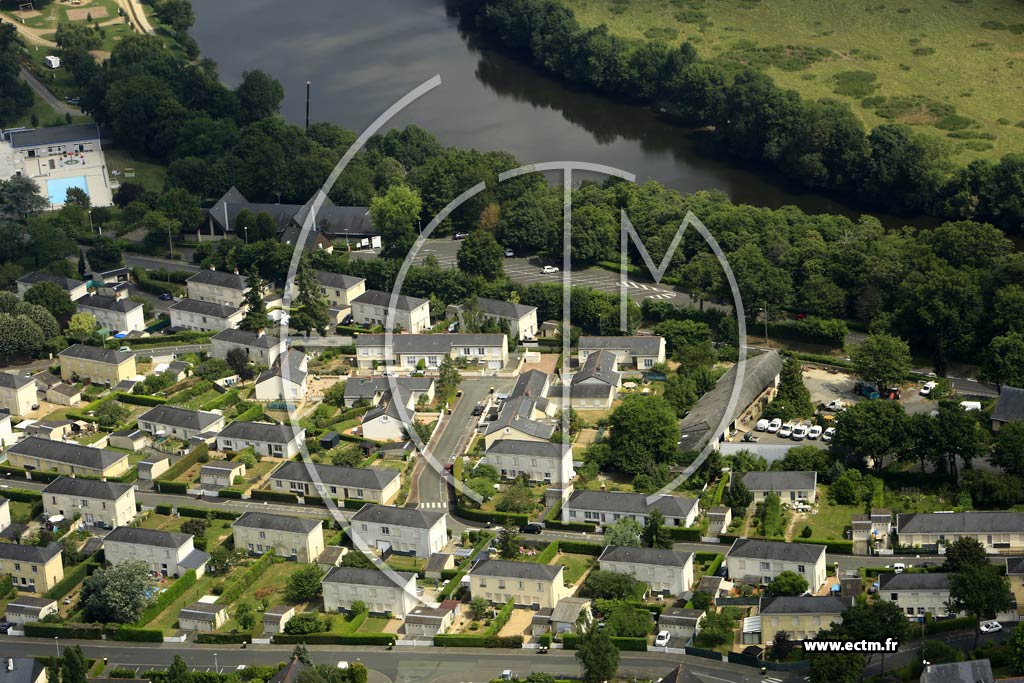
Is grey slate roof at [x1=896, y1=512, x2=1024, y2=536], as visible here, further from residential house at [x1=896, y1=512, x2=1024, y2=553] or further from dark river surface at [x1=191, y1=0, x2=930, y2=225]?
dark river surface at [x1=191, y1=0, x2=930, y2=225]

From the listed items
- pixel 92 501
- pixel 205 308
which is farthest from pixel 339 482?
pixel 205 308

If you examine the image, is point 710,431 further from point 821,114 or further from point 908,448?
point 821,114

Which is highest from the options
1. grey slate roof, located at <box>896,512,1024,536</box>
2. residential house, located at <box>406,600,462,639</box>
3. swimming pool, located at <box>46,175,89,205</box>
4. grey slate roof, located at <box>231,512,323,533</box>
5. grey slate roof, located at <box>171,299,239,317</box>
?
swimming pool, located at <box>46,175,89,205</box>

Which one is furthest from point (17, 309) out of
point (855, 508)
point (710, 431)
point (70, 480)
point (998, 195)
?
point (998, 195)

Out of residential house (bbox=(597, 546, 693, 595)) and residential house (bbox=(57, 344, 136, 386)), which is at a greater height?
residential house (bbox=(57, 344, 136, 386))

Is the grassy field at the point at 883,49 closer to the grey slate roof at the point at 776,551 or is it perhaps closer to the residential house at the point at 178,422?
the grey slate roof at the point at 776,551

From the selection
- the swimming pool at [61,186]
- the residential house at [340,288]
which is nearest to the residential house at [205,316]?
the residential house at [340,288]

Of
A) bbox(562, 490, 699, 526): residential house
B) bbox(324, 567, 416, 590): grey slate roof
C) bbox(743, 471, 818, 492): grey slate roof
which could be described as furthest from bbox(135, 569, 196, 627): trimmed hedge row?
bbox(743, 471, 818, 492): grey slate roof
